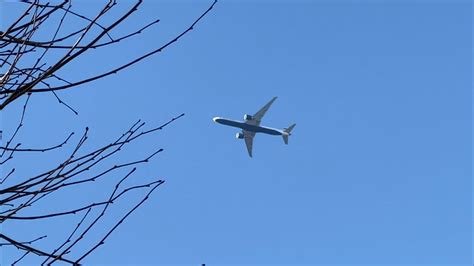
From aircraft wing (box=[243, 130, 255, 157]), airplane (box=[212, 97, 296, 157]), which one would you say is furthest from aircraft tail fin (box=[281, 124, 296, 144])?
aircraft wing (box=[243, 130, 255, 157])

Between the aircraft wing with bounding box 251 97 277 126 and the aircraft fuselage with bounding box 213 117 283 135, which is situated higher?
the aircraft wing with bounding box 251 97 277 126

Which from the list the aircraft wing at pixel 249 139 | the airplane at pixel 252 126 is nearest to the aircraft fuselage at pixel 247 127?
the airplane at pixel 252 126

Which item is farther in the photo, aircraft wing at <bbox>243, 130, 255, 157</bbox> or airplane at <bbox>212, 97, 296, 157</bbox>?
aircraft wing at <bbox>243, 130, 255, 157</bbox>

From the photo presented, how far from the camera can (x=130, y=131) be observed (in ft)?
12.5

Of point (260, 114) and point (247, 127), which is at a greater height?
point (260, 114)

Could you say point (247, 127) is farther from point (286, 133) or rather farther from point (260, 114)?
point (286, 133)

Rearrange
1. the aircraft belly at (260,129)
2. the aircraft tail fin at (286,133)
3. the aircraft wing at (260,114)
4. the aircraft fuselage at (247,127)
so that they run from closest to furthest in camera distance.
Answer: the aircraft fuselage at (247,127), the aircraft wing at (260,114), the aircraft belly at (260,129), the aircraft tail fin at (286,133)

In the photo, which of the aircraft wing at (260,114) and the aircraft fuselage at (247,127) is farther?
the aircraft wing at (260,114)

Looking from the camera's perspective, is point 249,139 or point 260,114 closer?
point 260,114

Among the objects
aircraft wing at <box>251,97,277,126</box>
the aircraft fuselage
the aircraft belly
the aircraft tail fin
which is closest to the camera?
the aircraft fuselage

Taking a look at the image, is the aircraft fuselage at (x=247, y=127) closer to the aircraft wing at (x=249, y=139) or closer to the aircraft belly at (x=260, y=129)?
the aircraft belly at (x=260, y=129)

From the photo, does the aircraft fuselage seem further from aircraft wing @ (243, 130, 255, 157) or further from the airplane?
aircraft wing @ (243, 130, 255, 157)

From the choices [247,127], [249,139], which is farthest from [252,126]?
[249,139]

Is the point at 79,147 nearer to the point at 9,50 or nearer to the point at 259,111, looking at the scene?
the point at 9,50
